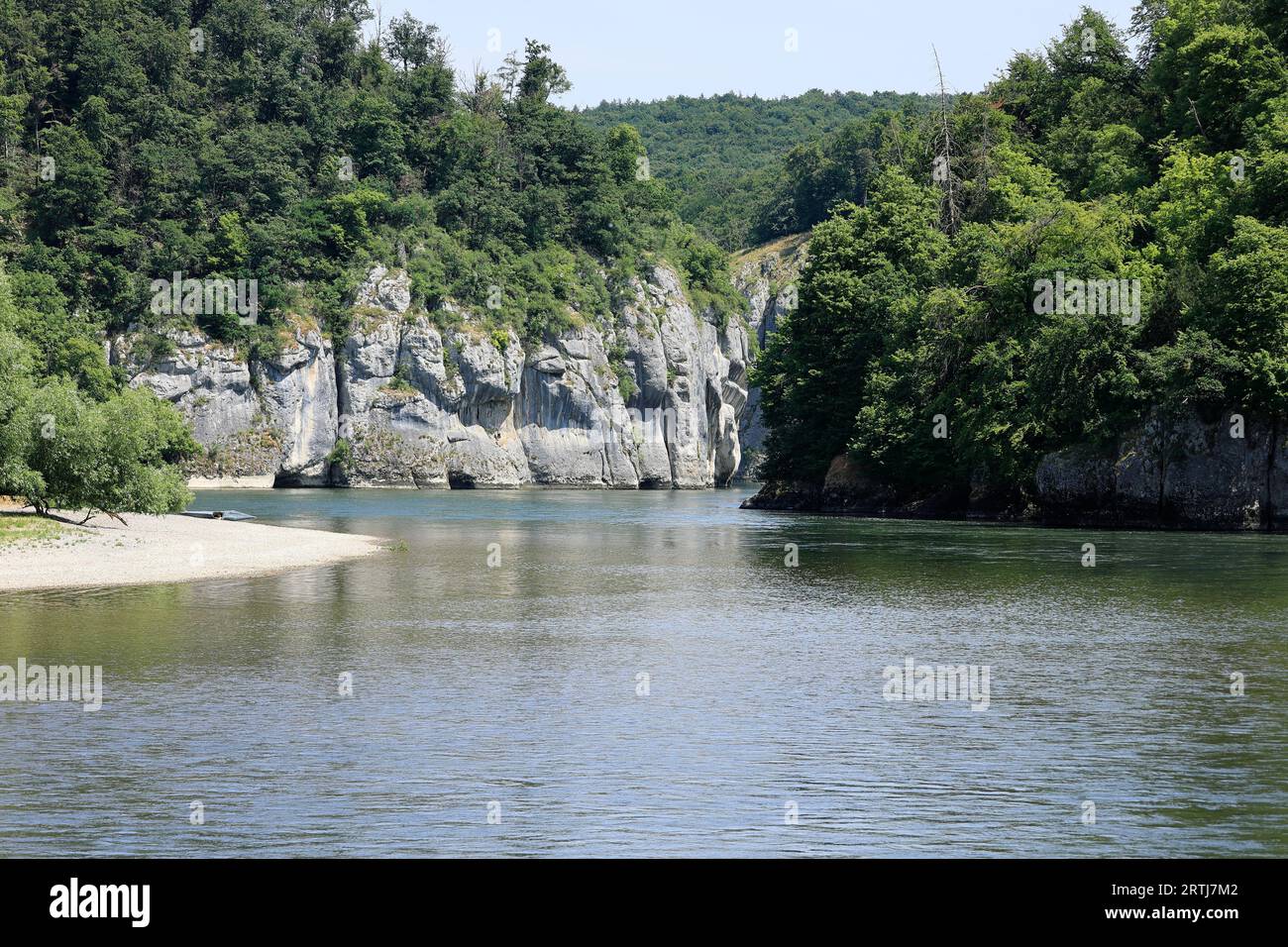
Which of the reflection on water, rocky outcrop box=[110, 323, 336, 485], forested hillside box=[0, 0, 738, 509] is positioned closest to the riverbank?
the reflection on water

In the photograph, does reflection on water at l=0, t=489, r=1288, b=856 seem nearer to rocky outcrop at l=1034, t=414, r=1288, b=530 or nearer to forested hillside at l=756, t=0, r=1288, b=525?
rocky outcrop at l=1034, t=414, r=1288, b=530

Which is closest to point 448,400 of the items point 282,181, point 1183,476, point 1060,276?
point 282,181

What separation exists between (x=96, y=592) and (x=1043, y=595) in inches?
981

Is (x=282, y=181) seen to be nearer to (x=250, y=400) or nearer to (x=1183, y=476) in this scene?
(x=250, y=400)

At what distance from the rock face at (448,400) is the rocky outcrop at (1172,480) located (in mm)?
77719

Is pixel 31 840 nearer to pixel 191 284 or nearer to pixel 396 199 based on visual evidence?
pixel 191 284

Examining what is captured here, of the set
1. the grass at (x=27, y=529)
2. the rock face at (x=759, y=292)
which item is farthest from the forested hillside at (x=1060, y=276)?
the rock face at (x=759, y=292)

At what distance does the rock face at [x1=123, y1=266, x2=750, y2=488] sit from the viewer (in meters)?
128

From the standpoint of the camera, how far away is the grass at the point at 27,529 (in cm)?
4241

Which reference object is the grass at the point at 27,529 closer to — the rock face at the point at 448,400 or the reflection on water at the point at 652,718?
the reflection on water at the point at 652,718

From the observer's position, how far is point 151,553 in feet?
145

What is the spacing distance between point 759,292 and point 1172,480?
12844 cm

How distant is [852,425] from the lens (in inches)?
3250

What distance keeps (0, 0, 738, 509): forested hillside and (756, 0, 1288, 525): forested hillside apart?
56469 millimetres
